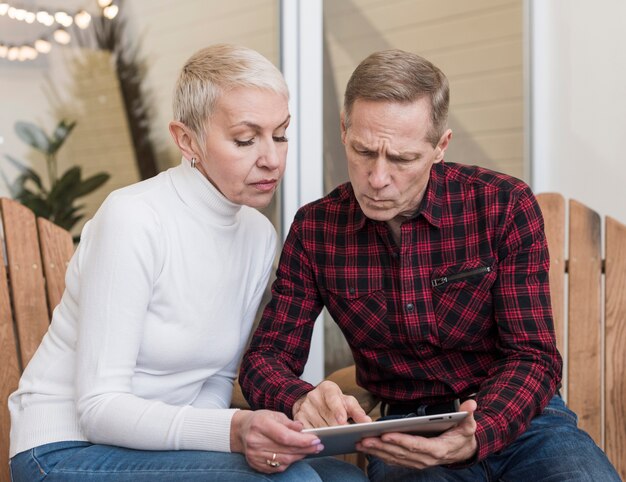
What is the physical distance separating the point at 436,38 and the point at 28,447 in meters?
2.05

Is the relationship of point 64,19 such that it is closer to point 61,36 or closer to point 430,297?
point 61,36

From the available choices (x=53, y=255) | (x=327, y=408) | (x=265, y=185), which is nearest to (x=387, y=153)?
(x=265, y=185)

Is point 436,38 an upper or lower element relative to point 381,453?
upper

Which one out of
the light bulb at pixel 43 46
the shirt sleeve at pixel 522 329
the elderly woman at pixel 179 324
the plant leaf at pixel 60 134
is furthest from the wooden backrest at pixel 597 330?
the light bulb at pixel 43 46

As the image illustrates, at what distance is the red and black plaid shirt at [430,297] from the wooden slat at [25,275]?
59 cm

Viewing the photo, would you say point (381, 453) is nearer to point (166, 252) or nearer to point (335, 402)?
point (335, 402)

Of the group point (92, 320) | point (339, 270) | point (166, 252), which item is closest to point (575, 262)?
point (339, 270)

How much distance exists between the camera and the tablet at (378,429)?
1.37 metres

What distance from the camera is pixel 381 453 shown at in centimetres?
153

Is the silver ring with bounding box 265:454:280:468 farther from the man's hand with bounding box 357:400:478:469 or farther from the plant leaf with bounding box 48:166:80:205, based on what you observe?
the plant leaf with bounding box 48:166:80:205

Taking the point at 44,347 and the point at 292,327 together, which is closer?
the point at 44,347

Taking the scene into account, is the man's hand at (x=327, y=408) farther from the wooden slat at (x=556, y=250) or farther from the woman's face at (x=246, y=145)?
the wooden slat at (x=556, y=250)

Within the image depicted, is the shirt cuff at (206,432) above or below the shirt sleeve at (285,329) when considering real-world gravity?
below

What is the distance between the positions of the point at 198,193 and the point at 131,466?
0.56 meters
